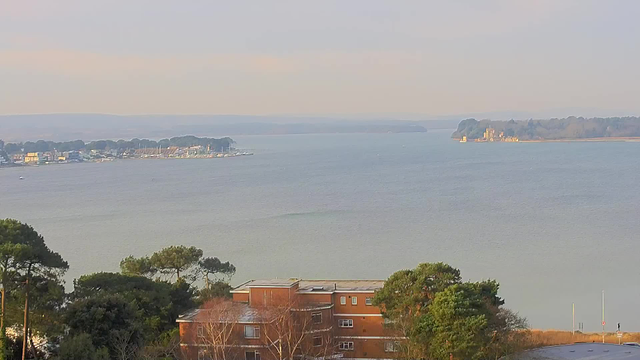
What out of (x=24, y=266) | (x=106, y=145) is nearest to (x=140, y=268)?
(x=24, y=266)

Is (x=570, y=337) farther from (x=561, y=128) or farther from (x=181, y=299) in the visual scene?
(x=561, y=128)

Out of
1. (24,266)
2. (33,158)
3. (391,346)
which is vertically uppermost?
(24,266)

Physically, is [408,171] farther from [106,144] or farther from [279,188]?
[106,144]

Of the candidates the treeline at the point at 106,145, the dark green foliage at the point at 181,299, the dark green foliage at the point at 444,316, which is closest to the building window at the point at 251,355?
the dark green foliage at the point at 444,316

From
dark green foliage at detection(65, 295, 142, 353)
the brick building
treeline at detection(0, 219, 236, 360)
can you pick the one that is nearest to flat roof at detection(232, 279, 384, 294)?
the brick building

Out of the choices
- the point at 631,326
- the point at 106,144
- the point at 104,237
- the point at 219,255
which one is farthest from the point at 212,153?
the point at 631,326

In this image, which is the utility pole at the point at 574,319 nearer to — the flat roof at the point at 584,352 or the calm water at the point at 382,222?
the calm water at the point at 382,222
